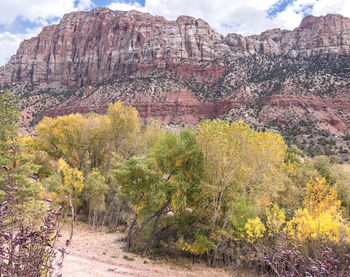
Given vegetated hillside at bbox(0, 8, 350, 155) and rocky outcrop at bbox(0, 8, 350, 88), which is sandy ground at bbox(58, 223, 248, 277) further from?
rocky outcrop at bbox(0, 8, 350, 88)

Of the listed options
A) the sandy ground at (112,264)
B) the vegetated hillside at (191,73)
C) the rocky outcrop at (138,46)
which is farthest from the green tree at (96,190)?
the rocky outcrop at (138,46)

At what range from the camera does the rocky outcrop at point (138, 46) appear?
121 m

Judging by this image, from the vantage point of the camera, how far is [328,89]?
83250mm

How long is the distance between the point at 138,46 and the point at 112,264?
464 ft

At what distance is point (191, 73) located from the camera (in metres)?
120

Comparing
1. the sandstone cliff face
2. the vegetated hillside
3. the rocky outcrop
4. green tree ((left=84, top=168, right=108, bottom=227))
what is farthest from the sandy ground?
the sandstone cliff face

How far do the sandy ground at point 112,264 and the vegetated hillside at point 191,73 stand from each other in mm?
48984

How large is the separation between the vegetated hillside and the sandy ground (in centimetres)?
4898

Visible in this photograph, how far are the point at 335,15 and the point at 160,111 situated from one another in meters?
111

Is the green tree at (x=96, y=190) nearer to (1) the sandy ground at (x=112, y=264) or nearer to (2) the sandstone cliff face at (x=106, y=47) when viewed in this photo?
(1) the sandy ground at (x=112, y=264)

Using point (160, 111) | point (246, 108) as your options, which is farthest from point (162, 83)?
point (246, 108)

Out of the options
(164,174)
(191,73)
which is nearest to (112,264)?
(164,174)

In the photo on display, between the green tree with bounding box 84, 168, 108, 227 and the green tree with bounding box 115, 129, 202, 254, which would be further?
the green tree with bounding box 84, 168, 108, 227

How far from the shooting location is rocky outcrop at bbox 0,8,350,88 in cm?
12144
